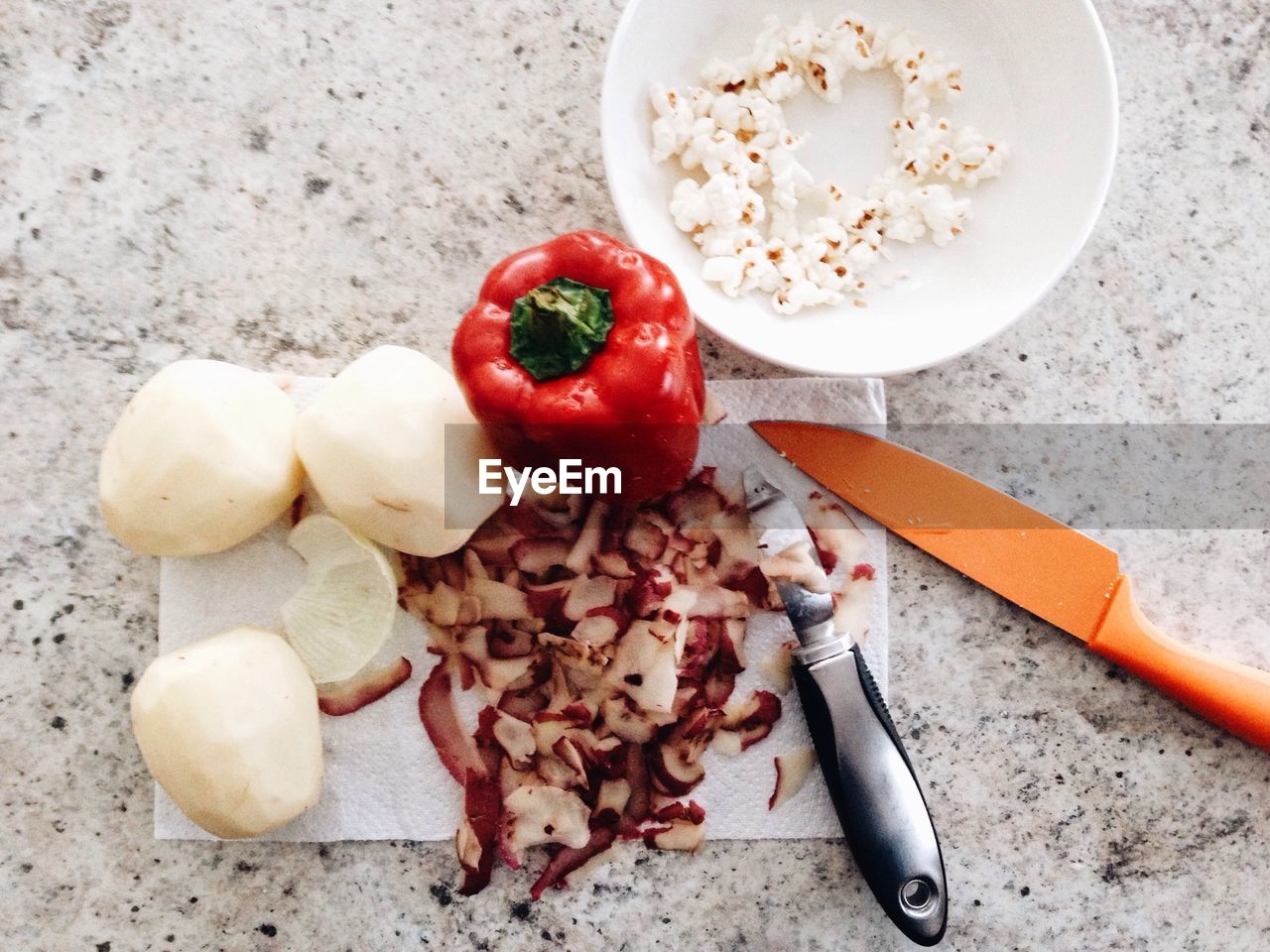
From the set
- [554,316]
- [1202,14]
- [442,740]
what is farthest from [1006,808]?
[1202,14]

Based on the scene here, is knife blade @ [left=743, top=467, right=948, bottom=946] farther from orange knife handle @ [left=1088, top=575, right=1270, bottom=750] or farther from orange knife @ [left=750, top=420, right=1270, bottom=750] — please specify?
orange knife handle @ [left=1088, top=575, right=1270, bottom=750]

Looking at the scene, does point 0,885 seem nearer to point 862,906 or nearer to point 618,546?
point 618,546

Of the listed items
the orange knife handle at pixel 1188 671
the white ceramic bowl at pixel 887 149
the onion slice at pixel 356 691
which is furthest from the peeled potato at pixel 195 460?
the orange knife handle at pixel 1188 671

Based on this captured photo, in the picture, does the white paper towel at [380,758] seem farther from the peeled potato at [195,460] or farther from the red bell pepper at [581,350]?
the red bell pepper at [581,350]

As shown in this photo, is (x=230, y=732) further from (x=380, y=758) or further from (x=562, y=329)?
(x=562, y=329)

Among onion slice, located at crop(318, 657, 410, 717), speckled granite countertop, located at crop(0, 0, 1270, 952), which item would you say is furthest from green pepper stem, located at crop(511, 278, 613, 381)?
onion slice, located at crop(318, 657, 410, 717)
